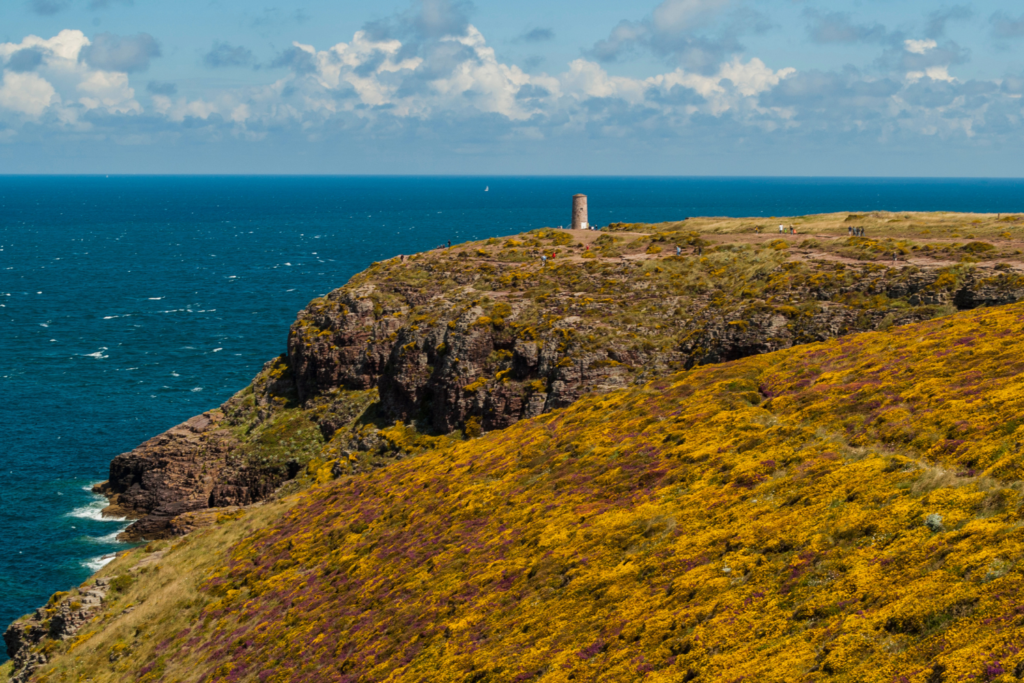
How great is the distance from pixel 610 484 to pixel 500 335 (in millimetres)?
33257

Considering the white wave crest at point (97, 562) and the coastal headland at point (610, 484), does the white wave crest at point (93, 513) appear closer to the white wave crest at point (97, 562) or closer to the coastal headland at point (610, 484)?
the coastal headland at point (610, 484)

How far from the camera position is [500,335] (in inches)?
→ 2655

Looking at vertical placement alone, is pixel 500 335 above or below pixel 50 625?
above

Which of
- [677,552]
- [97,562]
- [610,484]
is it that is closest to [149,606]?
[97,562]

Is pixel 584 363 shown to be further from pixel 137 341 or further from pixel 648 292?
pixel 137 341

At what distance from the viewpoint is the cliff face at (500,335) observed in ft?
190

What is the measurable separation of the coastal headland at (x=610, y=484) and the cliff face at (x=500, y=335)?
1.07ft

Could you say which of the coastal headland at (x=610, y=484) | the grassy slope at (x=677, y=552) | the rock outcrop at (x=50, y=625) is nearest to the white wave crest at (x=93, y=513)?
the coastal headland at (x=610, y=484)

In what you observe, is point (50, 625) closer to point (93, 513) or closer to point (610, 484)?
point (93, 513)

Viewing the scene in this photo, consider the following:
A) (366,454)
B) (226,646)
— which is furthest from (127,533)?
(226,646)

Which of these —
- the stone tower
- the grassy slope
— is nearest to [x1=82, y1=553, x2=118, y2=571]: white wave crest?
the grassy slope

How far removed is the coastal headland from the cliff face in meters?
0.33

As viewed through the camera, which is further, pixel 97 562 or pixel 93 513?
pixel 93 513

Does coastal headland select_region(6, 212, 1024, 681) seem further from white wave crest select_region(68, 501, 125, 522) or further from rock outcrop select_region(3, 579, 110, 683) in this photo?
white wave crest select_region(68, 501, 125, 522)
